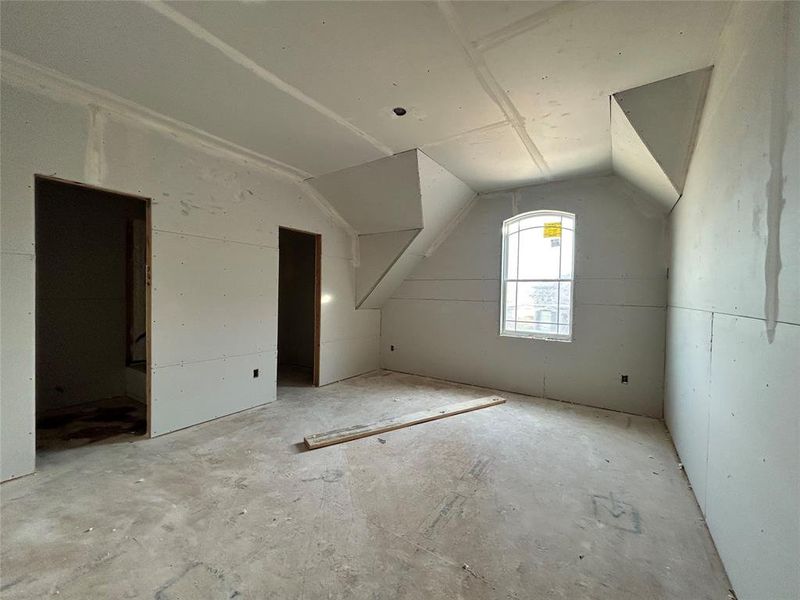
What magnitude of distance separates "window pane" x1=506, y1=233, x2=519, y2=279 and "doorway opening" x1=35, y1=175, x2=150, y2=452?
4.09 meters

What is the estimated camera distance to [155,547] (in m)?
1.58

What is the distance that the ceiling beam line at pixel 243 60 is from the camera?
5.35ft

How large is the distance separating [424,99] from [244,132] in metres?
1.60

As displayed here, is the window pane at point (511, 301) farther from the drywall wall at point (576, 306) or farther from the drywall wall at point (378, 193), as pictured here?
the drywall wall at point (378, 193)

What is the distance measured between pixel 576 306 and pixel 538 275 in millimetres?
599

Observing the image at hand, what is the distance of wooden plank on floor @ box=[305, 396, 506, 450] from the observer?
2730 millimetres

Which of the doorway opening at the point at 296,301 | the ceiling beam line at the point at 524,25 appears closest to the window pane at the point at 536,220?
the ceiling beam line at the point at 524,25

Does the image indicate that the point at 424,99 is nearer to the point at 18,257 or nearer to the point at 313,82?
the point at 313,82

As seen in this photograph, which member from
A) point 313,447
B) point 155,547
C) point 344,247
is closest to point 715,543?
point 313,447

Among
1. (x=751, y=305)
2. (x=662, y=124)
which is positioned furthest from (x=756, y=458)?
(x=662, y=124)

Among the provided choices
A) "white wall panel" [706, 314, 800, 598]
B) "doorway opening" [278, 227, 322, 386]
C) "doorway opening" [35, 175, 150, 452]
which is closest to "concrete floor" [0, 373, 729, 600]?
"white wall panel" [706, 314, 800, 598]

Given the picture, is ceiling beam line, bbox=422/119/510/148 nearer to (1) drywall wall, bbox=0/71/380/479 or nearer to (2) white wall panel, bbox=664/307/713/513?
(1) drywall wall, bbox=0/71/380/479

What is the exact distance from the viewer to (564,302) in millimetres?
4012

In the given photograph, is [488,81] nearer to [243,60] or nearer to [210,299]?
[243,60]
